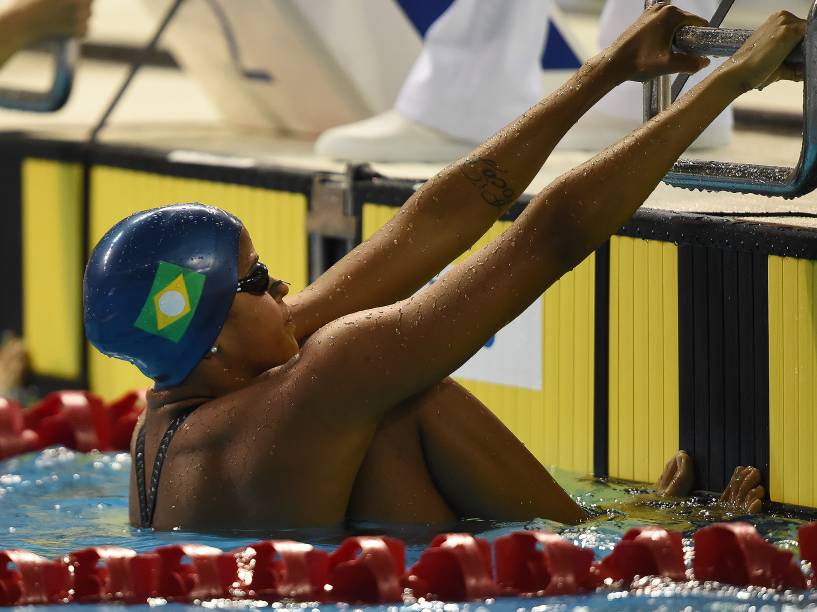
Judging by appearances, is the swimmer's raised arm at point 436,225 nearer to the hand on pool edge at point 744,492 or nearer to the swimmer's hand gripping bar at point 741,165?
the swimmer's hand gripping bar at point 741,165

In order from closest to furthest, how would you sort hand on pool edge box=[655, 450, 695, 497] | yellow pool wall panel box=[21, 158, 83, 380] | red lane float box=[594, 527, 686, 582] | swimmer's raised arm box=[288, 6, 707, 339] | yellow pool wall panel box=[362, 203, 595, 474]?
red lane float box=[594, 527, 686, 582] → swimmer's raised arm box=[288, 6, 707, 339] → hand on pool edge box=[655, 450, 695, 497] → yellow pool wall panel box=[362, 203, 595, 474] → yellow pool wall panel box=[21, 158, 83, 380]

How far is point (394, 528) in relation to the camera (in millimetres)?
2660

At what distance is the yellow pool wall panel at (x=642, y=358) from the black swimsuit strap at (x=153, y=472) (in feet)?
3.36

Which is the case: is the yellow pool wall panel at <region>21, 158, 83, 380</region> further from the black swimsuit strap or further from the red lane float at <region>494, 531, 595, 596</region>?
the red lane float at <region>494, 531, 595, 596</region>

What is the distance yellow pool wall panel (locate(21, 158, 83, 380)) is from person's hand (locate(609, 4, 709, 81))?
2.49 metres

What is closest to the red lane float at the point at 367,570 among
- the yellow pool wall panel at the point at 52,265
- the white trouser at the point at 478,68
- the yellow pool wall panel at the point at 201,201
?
the yellow pool wall panel at the point at 201,201

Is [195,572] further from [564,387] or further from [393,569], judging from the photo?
[564,387]

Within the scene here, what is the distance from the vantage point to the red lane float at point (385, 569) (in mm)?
2402

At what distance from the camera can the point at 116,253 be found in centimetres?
258

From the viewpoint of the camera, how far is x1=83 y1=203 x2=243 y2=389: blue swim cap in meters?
2.57

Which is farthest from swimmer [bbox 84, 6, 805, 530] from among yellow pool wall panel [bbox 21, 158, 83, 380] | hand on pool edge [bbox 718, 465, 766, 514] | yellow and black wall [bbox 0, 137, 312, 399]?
yellow pool wall panel [bbox 21, 158, 83, 380]

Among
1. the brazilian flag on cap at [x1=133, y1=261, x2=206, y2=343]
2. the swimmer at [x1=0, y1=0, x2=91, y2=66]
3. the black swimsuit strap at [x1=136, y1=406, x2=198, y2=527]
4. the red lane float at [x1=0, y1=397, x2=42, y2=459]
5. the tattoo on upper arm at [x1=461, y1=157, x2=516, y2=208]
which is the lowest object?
the red lane float at [x1=0, y1=397, x2=42, y2=459]

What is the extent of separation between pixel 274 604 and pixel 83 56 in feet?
22.9

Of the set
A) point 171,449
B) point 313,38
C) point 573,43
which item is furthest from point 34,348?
point 171,449
